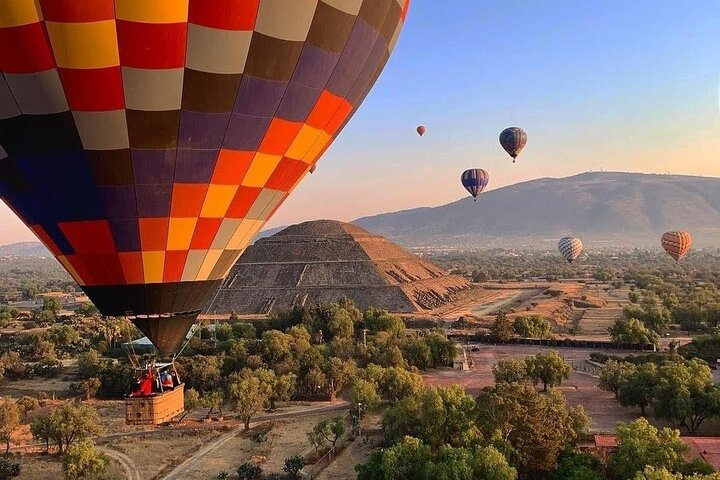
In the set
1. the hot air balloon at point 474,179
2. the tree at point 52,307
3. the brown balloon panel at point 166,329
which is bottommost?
the brown balloon panel at point 166,329

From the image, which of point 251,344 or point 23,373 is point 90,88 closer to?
point 251,344

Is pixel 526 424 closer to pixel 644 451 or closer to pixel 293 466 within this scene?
pixel 644 451

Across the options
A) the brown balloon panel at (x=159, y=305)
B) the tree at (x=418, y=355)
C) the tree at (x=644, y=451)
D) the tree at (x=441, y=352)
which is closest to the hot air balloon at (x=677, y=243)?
the tree at (x=441, y=352)

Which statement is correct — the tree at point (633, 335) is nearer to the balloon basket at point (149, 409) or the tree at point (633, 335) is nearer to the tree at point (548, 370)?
the tree at point (548, 370)

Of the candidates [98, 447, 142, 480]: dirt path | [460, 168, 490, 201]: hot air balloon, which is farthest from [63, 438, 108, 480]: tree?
[460, 168, 490, 201]: hot air balloon

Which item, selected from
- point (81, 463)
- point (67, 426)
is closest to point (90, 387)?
point (67, 426)

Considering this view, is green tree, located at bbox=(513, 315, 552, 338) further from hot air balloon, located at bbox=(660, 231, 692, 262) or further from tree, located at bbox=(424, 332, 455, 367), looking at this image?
hot air balloon, located at bbox=(660, 231, 692, 262)

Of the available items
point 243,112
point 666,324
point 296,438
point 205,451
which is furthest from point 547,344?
point 243,112
